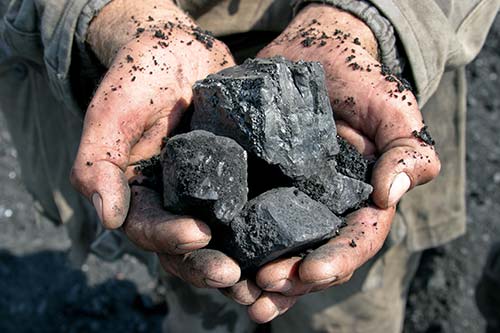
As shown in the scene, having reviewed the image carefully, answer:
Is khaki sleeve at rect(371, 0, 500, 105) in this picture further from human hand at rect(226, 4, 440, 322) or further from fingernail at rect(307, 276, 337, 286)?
fingernail at rect(307, 276, 337, 286)

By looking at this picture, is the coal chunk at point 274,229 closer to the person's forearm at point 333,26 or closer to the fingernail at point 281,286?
the fingernail at point 281,286

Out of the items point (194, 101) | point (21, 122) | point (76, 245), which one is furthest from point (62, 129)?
point (194, 101)

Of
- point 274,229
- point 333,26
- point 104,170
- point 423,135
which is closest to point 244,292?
point 274,229

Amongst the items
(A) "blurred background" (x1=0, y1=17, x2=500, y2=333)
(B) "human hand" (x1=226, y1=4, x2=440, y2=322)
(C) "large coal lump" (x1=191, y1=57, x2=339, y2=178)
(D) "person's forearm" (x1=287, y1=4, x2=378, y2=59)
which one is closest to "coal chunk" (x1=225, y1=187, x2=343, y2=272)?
(B) "human hand" (x1=226, y1=4, x2=440, y2=322)

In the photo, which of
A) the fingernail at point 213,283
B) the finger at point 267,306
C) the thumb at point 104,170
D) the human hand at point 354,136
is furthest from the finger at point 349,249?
the thumb at point 104,170

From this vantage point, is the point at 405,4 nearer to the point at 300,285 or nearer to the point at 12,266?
the point at 300,285

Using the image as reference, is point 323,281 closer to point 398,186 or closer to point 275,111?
point 398,186
